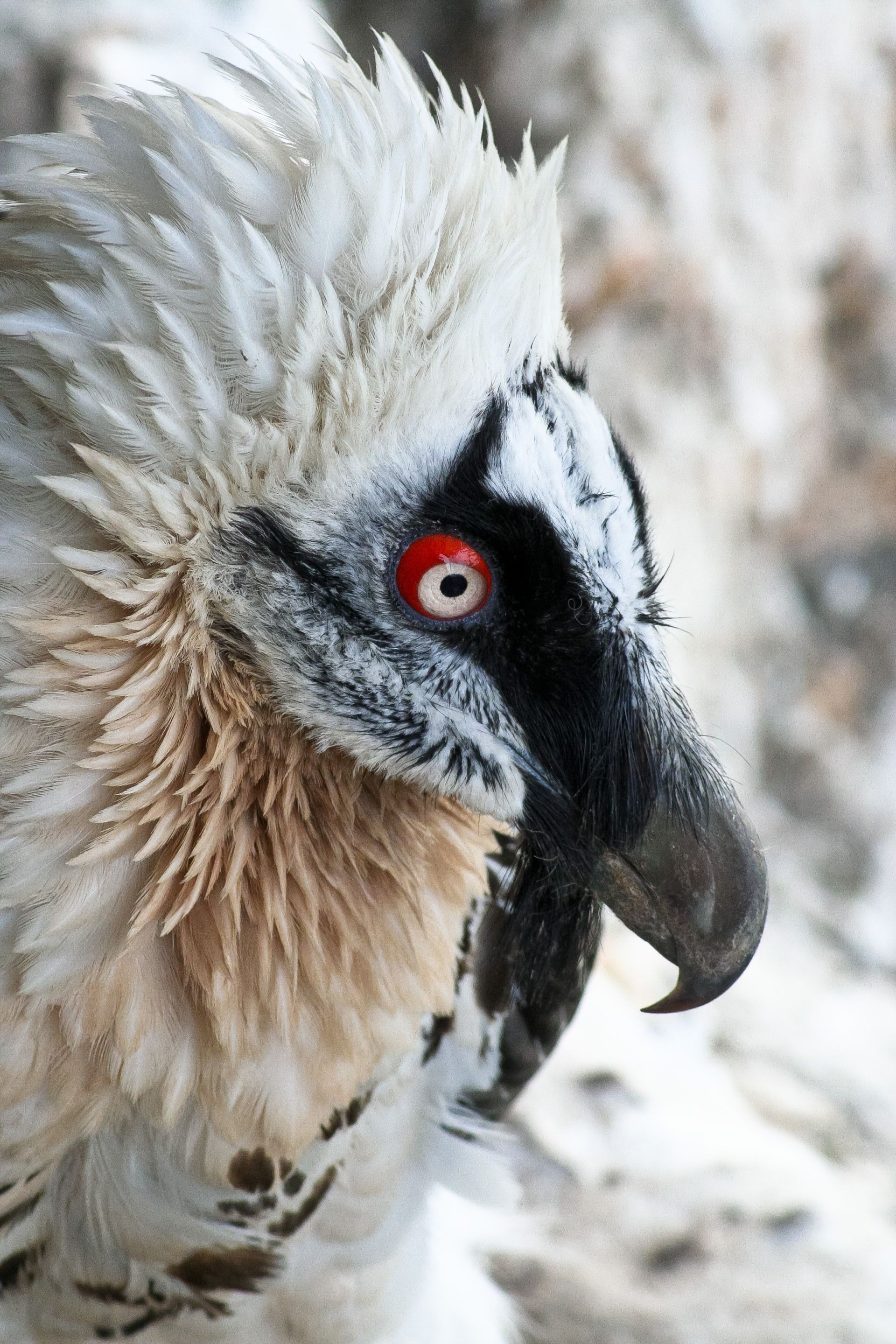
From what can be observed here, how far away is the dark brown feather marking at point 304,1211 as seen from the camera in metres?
1.49

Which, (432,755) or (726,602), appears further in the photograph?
(726,602)

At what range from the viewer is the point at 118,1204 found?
1.39 m

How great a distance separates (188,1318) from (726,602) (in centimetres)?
261

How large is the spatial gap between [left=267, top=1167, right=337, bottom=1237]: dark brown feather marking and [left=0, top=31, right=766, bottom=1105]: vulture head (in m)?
0.31

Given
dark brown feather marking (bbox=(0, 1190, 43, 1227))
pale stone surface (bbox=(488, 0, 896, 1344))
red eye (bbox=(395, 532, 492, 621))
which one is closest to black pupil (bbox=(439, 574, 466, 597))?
red eye (bbox=(395, 532, 492, 621))

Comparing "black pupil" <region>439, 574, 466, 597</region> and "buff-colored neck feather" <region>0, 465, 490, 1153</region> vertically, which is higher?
"black pupil" <region>439, 574, 466, 597</region>

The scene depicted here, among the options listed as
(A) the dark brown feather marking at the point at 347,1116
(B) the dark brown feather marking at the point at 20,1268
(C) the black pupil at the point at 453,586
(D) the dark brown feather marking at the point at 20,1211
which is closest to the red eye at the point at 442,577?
(C) the black pupil at the point at 453,586

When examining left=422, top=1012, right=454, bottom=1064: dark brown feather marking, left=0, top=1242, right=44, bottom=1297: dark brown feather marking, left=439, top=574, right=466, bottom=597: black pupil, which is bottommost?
left=0, top=1242, right=44, bottom=1297: dark brown feather marking

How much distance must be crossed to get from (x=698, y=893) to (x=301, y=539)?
56 cm

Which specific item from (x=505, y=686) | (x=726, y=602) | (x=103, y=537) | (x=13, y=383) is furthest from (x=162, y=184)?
(x=726, y=602)

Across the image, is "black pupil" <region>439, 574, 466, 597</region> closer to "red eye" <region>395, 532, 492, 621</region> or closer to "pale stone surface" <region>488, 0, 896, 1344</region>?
"red eye" <region>395, 532, 492, 621</region>

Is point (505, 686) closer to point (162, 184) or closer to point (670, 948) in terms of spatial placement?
point (670, 948)

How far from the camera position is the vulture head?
116 cm

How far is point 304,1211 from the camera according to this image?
1515 mm
